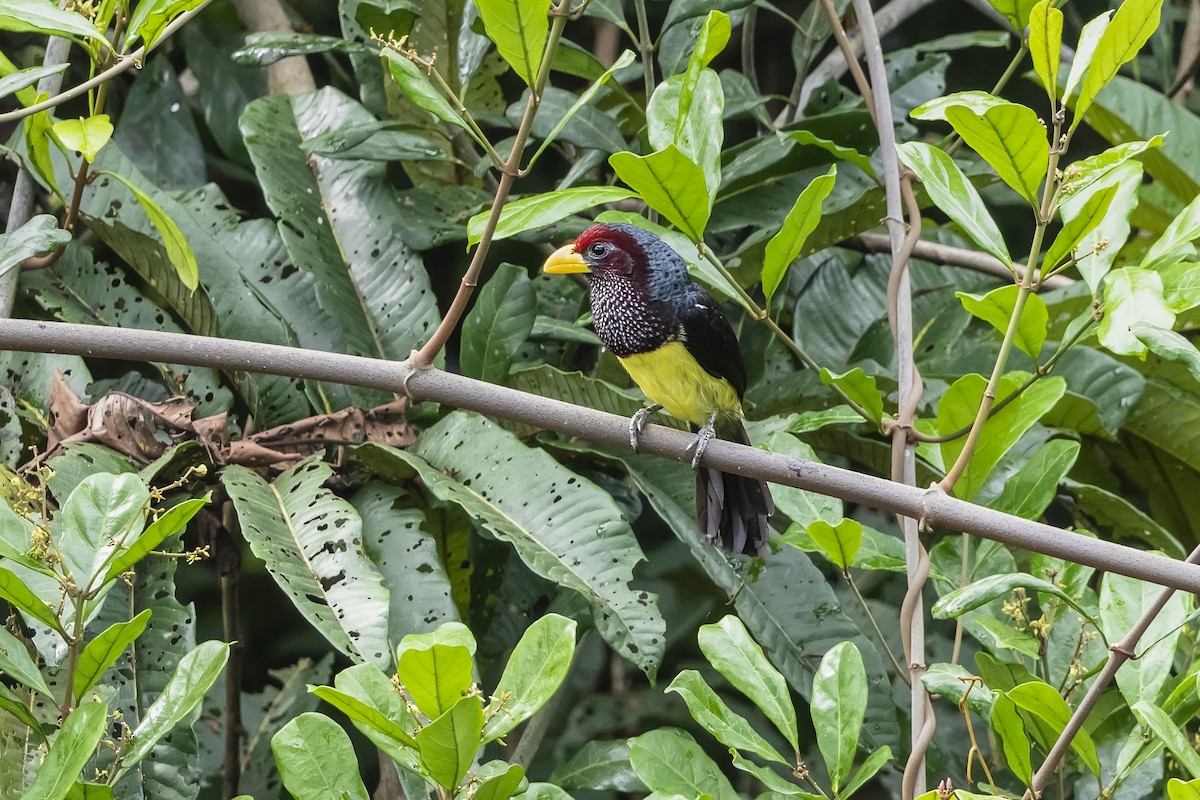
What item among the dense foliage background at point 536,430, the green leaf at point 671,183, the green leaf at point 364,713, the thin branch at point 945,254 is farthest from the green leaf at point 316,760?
the thin branch at point 945,254

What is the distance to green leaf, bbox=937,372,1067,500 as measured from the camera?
5.32ft

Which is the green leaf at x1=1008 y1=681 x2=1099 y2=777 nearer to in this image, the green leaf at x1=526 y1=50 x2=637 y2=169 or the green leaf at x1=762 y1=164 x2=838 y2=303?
the green leaf at x1=762 y1=164 x2=838 y2=303

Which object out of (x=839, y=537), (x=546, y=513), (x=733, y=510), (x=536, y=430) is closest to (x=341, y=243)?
(x=536, y=430)

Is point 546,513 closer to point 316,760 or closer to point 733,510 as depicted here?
point 733,510

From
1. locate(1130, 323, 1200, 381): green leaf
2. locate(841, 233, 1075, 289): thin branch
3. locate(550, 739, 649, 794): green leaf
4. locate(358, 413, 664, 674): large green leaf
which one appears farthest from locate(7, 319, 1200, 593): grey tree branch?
locate(841, 233, 1075, 289): thin branch

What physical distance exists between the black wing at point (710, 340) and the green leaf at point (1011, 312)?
0.75 meters

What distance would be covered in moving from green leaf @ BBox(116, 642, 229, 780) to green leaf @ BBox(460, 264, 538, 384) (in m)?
0.86

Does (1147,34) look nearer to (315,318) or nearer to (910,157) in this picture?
(910,157)

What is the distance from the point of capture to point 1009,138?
133 centimetres

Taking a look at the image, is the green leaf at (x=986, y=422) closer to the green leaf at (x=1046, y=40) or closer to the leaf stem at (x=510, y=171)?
the green leaf at (x=1046, y=40)

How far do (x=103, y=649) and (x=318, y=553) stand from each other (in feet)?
1.31

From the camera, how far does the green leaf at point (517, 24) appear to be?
1.23 m

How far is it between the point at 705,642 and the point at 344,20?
5.28ft

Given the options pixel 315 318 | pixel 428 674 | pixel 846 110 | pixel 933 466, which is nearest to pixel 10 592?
pixel 428 674
